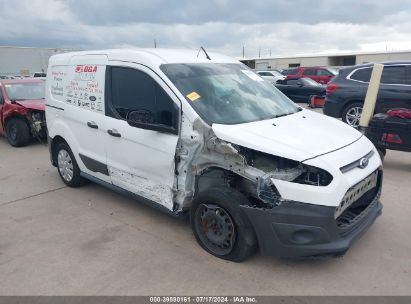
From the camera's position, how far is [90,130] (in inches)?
186

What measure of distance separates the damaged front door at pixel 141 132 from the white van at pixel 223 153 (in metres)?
0.01

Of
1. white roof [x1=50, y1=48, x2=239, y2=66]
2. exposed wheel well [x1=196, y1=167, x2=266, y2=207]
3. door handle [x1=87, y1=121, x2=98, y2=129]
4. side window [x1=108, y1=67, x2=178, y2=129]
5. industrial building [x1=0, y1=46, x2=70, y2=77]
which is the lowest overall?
exposed wheel well [x1=196, y1=167, x2=266, y2=207]

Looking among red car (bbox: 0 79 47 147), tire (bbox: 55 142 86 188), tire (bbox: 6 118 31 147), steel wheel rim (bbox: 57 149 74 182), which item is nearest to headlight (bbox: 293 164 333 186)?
tire (bbox: 55 142 86 188)

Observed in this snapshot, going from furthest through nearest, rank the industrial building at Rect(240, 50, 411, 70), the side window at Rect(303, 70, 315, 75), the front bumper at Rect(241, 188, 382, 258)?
the industrial building at Rect(240, 50, 411, 70) → the side window at Rect(303, 70, 315, 75) → the front bumper at Rect(241, 188, 382, 258)

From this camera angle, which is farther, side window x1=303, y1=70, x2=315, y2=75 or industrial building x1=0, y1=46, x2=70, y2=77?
industrial building x1=0, y1=46, x2=70, y2=77

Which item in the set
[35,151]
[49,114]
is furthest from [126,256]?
[35,151]

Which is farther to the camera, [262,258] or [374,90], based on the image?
[374,90]

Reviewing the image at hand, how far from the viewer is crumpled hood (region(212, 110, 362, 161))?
123 inches

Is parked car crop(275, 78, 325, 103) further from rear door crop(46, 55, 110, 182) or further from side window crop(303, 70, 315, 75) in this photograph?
rear door crop(46, 55, 110, 182)

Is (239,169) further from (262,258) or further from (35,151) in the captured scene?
(35,151)

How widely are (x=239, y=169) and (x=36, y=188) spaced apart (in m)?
3.82

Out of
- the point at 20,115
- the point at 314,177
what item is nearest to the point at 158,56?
the point at 314,177

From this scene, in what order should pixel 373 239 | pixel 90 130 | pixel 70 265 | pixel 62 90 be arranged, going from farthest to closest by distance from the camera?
pixel 62 90 < pixel 90 130 < pixel 373 239 < pixel 70 265

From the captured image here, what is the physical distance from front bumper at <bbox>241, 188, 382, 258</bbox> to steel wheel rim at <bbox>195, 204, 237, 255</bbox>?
0.29 meters
